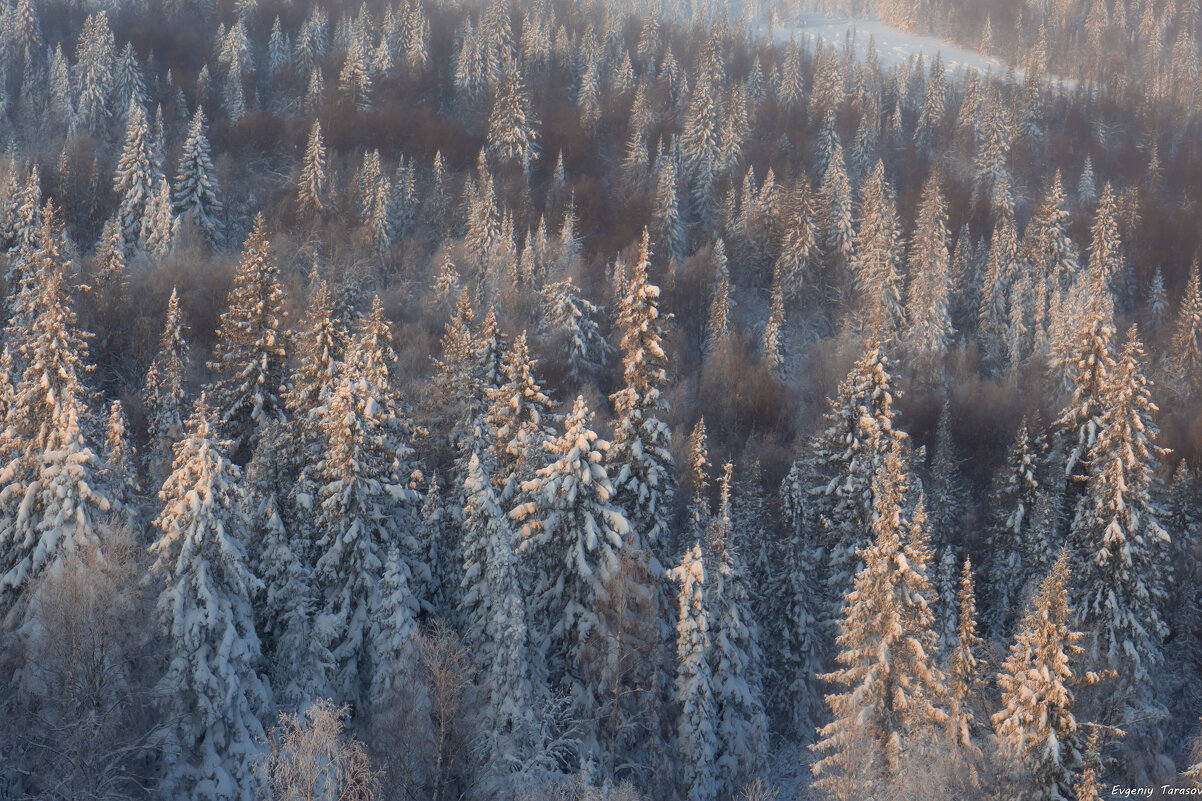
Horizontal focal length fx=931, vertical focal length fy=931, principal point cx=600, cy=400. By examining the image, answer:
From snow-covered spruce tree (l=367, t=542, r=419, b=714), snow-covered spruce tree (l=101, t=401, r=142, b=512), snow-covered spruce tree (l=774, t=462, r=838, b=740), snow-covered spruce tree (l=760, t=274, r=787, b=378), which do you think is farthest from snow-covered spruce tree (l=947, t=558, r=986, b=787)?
snow-covered spruce tree (l=760, t=274, r=787, b=378)

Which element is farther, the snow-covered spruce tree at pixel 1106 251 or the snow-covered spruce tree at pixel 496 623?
the snow-covered spruce tree at pixel 1106 251

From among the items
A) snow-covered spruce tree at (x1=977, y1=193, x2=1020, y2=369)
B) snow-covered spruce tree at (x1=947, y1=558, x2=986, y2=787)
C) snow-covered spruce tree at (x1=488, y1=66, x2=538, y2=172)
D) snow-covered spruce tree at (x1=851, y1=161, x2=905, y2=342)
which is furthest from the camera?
snow-covered spruce tree at (x1=488, y1=66, x2=538, y2=172)

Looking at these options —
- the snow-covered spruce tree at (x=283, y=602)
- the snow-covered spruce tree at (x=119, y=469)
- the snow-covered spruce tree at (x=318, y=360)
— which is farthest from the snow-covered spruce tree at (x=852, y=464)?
the snow-covered spruce tree at (x=119, y=469)

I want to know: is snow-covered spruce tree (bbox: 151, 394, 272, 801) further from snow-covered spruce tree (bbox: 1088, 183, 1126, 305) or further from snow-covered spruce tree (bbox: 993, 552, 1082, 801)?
snow-covered spruce tree (bbox: 1088, 183, 1126, 305)

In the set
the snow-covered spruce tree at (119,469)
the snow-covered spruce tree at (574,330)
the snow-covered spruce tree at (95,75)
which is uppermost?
the snow-covered spruce tree at (95,75)

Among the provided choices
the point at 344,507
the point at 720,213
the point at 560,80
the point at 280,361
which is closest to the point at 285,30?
the point at 560,80

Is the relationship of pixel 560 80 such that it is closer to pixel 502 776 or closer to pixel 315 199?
pixel 315 199

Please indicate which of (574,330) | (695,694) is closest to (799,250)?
(574,330)

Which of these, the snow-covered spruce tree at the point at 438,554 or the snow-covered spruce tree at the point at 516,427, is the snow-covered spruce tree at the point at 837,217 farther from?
the snow-covered spruce tree at the point at 438,554
